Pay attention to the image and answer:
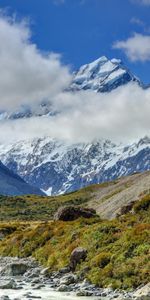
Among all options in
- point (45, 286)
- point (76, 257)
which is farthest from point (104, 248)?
point (45, 286)

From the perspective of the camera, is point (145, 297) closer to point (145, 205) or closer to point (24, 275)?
point (24, 275)

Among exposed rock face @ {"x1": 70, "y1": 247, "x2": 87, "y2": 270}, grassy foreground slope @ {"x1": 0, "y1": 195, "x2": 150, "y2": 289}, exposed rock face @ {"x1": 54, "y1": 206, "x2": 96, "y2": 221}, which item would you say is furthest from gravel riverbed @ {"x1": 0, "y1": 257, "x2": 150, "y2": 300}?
exposed rock face @ {"x1": 54, "y1": 206, "x2": 96, "y2": 221}

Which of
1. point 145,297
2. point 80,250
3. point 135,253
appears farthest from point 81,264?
point 145,297

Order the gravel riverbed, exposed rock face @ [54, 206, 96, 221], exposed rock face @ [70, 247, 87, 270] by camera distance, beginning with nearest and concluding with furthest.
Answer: the gravel riverbed
exposed rock face @ [70, 247, 87, 270]
exposed rock face @ [54, 206, 96, 221]

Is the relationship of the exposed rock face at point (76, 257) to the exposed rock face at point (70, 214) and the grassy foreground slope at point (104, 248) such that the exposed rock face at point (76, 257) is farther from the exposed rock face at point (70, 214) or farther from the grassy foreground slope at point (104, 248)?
the exposed rock face at point (70, 214)

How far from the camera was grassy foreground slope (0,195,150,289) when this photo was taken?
36.2 m

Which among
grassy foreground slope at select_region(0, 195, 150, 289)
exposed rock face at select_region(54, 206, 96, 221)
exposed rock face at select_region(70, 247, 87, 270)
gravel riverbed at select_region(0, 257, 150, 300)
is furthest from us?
exposed rock face at select_region(54, 206, 96, 221)

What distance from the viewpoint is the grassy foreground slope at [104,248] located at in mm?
36156

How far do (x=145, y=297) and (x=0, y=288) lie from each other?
13.6 metres

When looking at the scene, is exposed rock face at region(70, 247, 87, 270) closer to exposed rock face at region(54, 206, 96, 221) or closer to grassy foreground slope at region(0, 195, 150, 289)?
grassy foreground slope at region(0, 195, 150, 289)

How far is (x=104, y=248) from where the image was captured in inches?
1682

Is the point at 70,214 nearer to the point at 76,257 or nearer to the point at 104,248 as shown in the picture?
the point at 76,257

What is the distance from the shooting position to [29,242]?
62531 mm

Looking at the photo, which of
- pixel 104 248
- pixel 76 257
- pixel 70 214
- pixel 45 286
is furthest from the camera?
pixel 70 214
